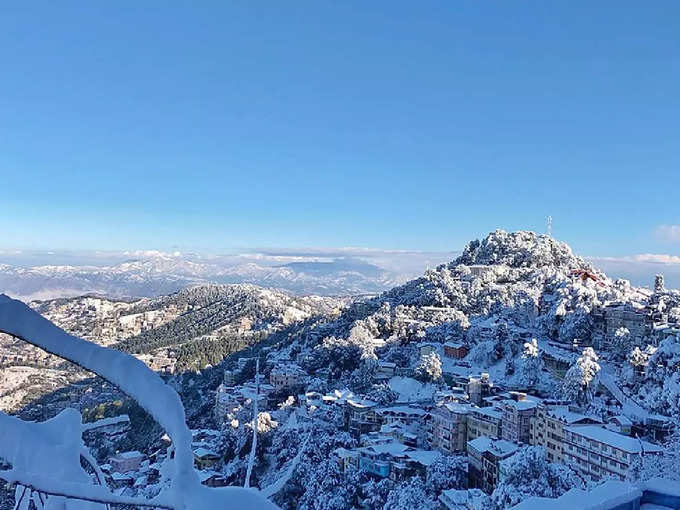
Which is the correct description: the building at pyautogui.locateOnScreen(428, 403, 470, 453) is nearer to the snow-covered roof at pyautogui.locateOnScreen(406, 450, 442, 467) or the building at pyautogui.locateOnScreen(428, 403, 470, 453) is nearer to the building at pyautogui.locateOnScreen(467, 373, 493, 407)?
the snow-covered roof at pyautogui.locateOnScreen(406, 450, 442, 467)

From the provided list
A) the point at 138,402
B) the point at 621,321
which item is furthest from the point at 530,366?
the point at 138,402

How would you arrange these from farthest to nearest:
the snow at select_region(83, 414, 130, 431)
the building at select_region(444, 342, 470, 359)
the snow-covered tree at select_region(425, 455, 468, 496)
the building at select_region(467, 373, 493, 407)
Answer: the building at select_region(444, 342, 470, 359)
the building at select_region(467, 373, 493, 407)
the snow-covered tree at select_region(425, 455, 468, 496)
the snow at select_region(83, 414, 130, 431)

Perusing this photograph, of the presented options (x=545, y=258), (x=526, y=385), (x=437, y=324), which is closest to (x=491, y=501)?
(x=526, y=385)

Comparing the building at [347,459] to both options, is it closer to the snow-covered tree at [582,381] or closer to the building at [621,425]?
the building at [621,425]

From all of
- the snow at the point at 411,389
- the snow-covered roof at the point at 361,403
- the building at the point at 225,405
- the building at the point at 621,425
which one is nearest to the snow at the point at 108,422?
the building at the point at 621,425

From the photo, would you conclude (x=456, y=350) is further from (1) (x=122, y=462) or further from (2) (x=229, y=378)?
(1) (x=122, y=462)

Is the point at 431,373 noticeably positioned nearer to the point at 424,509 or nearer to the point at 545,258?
the point at 424,509

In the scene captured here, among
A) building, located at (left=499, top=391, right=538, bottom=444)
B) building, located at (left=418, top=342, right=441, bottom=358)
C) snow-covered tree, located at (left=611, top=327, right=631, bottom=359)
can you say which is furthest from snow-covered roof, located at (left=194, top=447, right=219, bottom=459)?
snow-covered tree, located at (left=611, top=327, right=631, bottom=359)
